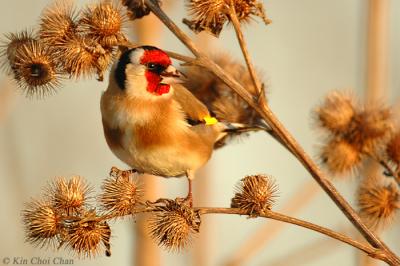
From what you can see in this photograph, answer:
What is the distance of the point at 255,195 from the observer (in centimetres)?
267

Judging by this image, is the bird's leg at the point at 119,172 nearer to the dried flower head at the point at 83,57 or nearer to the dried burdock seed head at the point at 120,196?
the dried burdock seed head at the point at 120,196

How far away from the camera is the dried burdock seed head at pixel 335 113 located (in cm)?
345

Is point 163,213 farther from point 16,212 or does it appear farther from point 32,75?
point 16,212

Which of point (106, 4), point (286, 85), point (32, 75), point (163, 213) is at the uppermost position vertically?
point (286, 85)

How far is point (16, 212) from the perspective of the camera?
370 centimetres

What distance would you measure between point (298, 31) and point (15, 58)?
7.64ft

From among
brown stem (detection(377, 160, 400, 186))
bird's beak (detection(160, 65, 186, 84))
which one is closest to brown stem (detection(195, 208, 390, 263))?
brown stem (detection(377, 160, 400, 186))

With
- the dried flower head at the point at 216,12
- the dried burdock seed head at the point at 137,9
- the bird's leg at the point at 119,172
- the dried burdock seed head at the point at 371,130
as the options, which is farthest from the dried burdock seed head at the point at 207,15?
the dried burdock seed head at the point at 371,130

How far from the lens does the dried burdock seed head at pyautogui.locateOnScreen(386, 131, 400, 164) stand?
329 centimetres

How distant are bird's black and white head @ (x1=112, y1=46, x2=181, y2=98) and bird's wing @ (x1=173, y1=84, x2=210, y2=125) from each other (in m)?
0.08

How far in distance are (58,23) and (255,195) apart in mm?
930

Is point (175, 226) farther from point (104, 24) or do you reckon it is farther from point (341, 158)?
point (341, 158)

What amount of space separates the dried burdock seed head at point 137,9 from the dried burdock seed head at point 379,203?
110 cm

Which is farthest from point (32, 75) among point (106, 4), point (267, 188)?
point (267, 188)
